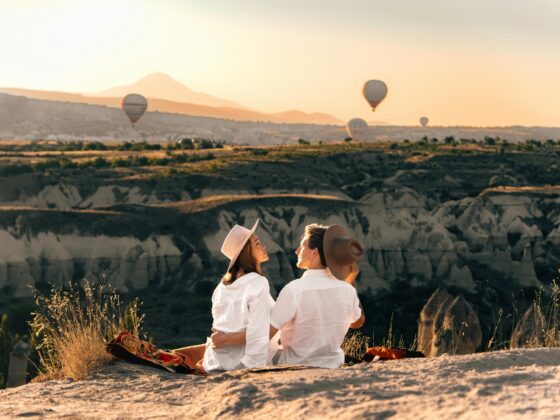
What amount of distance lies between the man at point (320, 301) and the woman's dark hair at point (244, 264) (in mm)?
366

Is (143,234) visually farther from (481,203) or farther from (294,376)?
(294,376)

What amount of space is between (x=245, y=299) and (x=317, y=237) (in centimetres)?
90

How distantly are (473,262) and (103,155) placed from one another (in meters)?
47.5

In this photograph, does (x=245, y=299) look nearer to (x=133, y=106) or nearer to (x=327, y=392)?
(x=327, y=392)

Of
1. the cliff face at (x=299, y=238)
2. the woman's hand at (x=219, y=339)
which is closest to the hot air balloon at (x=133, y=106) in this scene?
the cliff face at (x=299, y=238)

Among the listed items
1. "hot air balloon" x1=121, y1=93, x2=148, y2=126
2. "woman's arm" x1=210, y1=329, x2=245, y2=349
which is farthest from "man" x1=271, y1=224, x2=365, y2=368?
"hot air balloon" x1=121, y1=93, x2=148, y2=126

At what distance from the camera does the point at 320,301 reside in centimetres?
1033

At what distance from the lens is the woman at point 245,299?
10.0 metres

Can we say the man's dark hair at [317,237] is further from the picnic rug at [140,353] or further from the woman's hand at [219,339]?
the picnic rug at [140,353]

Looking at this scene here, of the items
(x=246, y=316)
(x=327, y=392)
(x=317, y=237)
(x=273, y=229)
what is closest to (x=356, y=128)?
(x=273, y=229)

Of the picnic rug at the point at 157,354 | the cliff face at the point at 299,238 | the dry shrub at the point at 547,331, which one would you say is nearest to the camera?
the picnic rug at the point at 157,354

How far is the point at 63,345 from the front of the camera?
38.2 ft

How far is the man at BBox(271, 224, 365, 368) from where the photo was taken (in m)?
10.2

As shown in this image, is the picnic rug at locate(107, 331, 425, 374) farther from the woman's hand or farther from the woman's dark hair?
the woman's dark hair
